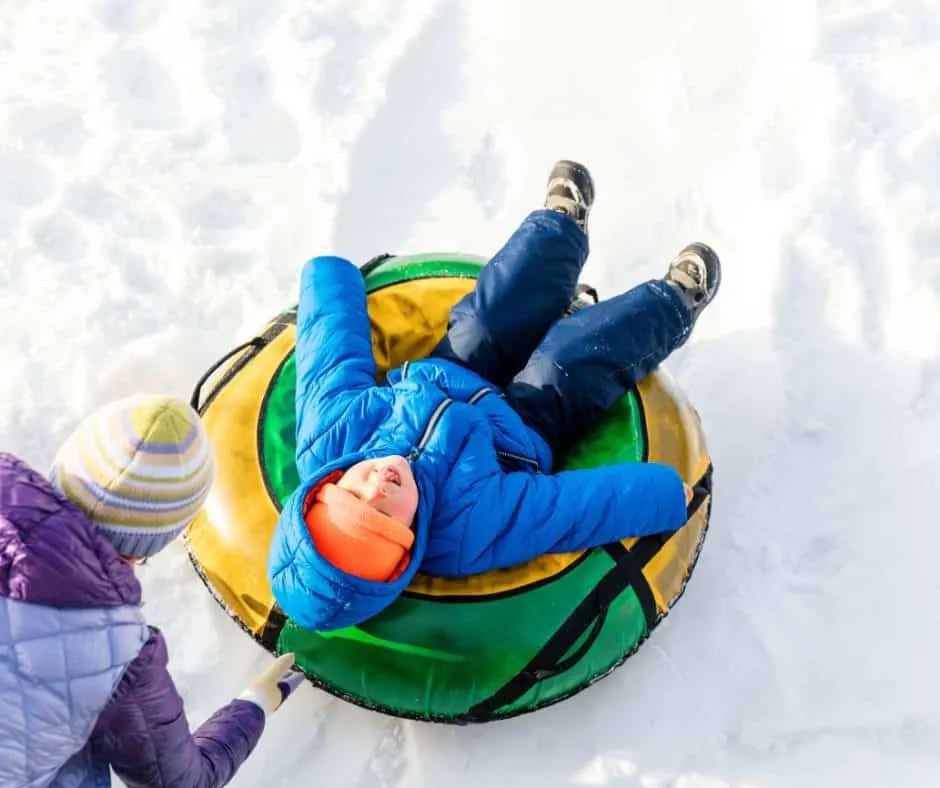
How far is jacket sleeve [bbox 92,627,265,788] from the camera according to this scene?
163 cm

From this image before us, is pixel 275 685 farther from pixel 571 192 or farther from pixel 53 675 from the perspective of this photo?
pixel 571 192

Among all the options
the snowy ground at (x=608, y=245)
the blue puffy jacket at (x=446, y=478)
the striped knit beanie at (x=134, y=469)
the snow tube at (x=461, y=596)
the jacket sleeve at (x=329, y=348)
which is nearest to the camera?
the striped knit beanie at (x=134, y=469)

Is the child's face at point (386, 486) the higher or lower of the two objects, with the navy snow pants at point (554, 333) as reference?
lower

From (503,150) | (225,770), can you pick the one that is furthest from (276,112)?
(225,770)

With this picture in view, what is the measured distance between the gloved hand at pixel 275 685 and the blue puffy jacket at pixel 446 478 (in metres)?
0.24

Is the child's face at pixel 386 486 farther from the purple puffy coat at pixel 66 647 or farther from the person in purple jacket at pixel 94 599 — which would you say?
the purple puffy coat at pixel 66 647

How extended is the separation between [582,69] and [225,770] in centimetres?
286

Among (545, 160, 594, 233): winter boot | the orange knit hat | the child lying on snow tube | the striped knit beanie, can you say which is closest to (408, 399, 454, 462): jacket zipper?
the child lying on snow tube

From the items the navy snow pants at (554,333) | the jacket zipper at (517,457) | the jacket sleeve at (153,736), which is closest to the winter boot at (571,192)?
the navy snow pants at (554,333)

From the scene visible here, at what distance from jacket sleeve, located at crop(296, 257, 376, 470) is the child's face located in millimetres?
237

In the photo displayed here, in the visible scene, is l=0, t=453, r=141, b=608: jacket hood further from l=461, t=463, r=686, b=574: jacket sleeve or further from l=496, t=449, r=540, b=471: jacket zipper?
l=496, t=449, r=540, b=471: jacket zipper

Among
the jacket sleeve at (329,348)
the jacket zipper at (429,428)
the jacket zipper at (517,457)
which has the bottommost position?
the jacket zipper at (517,457)

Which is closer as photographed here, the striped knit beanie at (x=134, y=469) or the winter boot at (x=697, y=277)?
the striped knit beanie at (x=134, y=469)

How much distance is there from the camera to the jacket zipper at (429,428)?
2.24 metres
